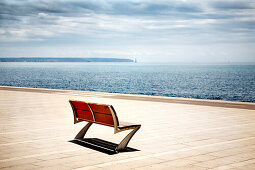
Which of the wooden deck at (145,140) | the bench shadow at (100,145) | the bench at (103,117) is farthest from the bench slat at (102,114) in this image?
the wooden deck at (145,140)

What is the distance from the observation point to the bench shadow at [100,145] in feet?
22.2

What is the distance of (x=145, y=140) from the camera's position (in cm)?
770

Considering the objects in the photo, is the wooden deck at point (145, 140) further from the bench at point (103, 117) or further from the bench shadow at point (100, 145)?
the bench at point (103, 117)

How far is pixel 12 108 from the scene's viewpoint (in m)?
13.1

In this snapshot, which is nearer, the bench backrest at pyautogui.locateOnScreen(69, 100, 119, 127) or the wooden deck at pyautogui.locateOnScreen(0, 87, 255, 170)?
the wooden deck at pyautogui.locateOnScreen(0, 87, 255, 170)

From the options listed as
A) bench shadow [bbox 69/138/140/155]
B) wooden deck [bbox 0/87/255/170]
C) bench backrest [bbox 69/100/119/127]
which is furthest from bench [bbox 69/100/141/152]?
wooden deck [bbox 0/87/255/170]

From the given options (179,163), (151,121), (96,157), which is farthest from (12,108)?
(179,163)

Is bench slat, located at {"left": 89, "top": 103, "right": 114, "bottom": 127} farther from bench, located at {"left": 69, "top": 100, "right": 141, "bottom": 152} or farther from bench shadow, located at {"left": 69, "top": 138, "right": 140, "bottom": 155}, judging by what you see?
bench shadow, located at {"left": 69, "top": 138, "right": 140, "bottom": 155}

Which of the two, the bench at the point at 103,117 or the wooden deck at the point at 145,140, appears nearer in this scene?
the wooden deck at the point at 145,140

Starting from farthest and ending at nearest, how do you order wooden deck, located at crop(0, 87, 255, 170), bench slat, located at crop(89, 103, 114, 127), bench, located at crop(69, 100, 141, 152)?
bench slat, located at crop(89, 103, 114, 127), bench, located at crop(69, 100, 141, 152), wooden deck, located at crop(0, 87, 255, 170)

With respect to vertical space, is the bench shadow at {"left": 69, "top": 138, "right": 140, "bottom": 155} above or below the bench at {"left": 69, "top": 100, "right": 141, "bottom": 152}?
below

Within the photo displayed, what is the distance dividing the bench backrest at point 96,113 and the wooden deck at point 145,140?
1.76ft

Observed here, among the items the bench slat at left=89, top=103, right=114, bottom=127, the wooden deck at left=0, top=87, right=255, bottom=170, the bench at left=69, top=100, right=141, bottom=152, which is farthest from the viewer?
the bench slat at left=89, top=103, right=114, bottom=127

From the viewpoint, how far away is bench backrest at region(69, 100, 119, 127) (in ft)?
21.6
